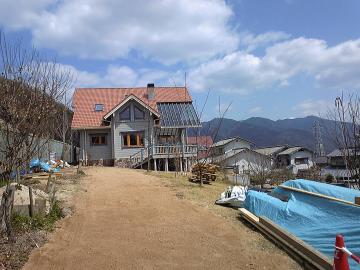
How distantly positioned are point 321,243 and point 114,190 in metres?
8.43

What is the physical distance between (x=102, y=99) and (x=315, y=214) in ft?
97.0

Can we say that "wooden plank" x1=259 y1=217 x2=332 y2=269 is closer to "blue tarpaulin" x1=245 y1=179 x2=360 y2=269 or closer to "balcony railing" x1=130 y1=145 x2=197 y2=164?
"blue tarpaulin" x1=245 y1=179 x2=360 y2=269

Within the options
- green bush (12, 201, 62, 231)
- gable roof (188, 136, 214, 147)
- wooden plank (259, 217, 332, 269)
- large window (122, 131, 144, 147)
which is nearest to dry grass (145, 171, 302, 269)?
wooden plank (259, 217, 332, 269)

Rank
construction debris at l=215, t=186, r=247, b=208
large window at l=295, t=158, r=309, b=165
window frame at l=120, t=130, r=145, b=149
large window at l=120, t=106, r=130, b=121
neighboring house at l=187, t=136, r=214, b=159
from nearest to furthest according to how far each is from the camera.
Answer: construction debris at l=215, t=186, r=247, b=208 < neighboring house at l=187, t=136, r=214, b=159 < window frame at l=120, t=130, r=145, b=149 < large window at l=120, t=106, r=130, b=121 < large window at l=295, t=158, r=309, b=165

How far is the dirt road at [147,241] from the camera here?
7.23 m

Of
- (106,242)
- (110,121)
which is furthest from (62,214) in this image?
(110,121)

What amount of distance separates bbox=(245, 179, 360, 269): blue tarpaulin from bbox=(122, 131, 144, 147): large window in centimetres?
2225

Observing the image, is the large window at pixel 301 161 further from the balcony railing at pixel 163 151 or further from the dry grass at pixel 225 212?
the dry grass at pixel 225 212

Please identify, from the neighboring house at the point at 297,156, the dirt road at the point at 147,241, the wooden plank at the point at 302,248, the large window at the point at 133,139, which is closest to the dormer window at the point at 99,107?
the large window at the point at 133,139

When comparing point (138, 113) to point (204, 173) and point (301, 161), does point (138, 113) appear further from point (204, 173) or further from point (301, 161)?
point (301, 161)

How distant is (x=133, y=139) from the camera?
33156 mm

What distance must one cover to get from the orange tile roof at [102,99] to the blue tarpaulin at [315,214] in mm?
23945

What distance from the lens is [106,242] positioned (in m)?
8.27

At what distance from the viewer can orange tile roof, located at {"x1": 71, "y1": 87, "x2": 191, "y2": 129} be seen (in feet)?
111
